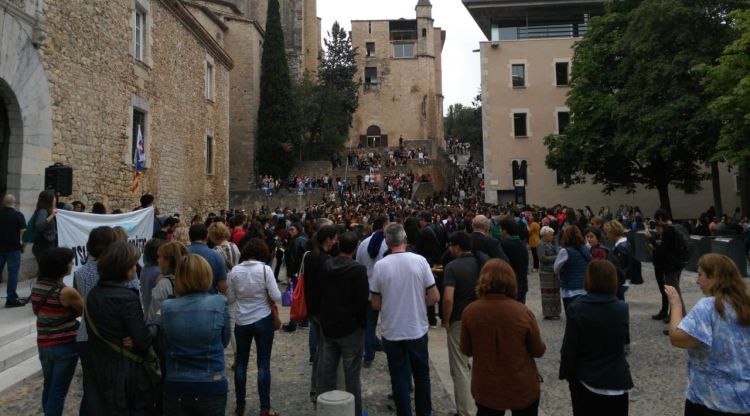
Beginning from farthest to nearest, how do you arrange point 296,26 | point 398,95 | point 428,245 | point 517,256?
point 398,95 → point 296,26 → point 428,245 → point 517,256

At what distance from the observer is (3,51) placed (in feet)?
31.6

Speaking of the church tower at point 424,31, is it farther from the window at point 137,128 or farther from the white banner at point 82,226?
the white banner at point 82,226

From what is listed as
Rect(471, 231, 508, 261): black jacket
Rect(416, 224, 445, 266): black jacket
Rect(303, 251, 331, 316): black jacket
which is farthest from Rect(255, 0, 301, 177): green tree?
Rect(303, 251, 331, 316): black jacket

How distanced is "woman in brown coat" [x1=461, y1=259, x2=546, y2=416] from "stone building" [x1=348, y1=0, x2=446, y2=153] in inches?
2204

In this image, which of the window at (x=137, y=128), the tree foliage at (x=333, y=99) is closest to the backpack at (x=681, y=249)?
the window at (x=137, y=128)

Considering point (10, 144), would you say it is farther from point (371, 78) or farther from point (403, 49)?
point (403, 49)

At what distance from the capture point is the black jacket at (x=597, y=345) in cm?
354

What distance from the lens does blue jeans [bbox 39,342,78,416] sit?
4.24 m

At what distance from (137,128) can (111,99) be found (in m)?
1.71

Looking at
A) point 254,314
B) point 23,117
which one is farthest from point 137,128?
point 254,314

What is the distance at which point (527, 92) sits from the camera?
3191 cm

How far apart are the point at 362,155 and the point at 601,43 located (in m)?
22.6

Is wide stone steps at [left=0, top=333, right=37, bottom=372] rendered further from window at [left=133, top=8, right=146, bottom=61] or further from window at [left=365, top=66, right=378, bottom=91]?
window at [left=365, top=66, right=378, bottom=91]

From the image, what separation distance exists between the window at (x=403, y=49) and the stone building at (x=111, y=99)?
4122 centimetres
